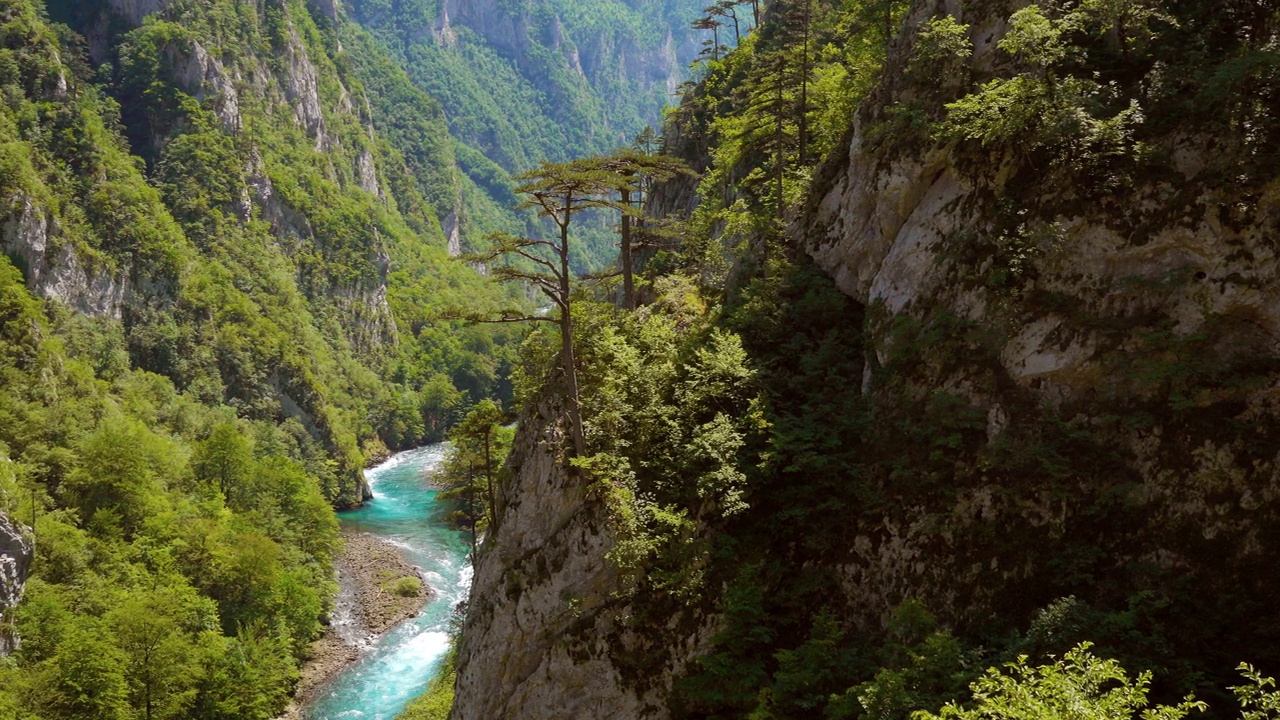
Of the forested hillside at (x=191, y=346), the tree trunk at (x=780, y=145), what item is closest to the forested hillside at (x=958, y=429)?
the tree trunk at (x=780, y=145)

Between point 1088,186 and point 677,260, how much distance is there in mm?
22976

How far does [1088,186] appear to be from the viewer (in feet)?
47.7

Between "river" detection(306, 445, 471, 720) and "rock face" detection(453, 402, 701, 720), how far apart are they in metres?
21.3

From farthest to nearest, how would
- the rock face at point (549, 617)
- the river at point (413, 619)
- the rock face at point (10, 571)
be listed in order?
the river at point (413, 619) → the rock face at point (10, 571) → the rock face at point (549, 617)

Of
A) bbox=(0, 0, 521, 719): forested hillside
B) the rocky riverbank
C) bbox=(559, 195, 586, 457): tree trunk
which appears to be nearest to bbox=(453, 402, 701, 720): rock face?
bbox=(559, 195, 586, 457): tree trunk

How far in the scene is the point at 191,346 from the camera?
81.1 metres

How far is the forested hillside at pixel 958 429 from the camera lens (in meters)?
11.8

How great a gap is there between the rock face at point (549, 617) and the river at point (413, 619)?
2126 centimetres

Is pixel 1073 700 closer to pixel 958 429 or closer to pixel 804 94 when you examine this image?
pixel 958 429

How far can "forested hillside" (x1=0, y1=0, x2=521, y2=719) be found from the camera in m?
39.4

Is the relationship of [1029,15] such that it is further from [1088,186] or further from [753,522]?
[753,522]

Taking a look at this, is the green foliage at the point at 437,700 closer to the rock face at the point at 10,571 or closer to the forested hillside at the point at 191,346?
the forested hillside at the point at 191,346

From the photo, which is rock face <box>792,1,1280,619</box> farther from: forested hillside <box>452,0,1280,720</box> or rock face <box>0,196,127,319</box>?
rock face <box>0,196,127,319</box>

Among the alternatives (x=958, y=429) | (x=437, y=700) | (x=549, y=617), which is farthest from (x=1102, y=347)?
(x=437, y=700)
